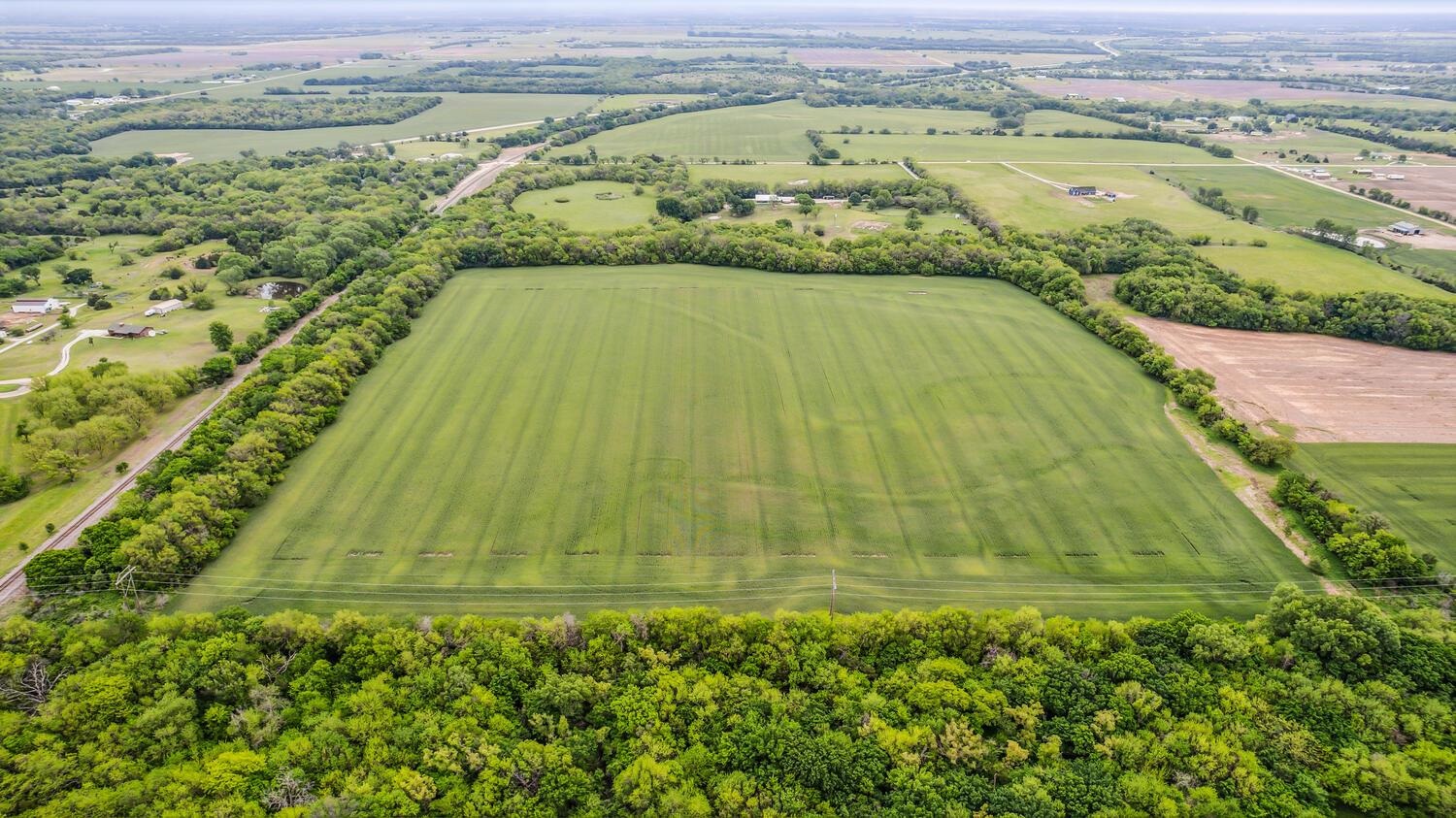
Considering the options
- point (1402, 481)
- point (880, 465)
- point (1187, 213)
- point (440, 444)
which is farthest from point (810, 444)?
point (1187, 213)

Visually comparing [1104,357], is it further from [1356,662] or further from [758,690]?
[758,690]

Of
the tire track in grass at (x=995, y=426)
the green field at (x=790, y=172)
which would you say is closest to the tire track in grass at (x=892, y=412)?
the tire track in grass at (x=995, y=426)

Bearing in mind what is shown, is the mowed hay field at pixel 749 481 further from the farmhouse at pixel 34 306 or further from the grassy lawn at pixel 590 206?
the farmhouse at pixel 34 306

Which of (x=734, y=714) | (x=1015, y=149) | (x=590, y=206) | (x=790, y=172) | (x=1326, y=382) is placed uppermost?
(x=1015, y=149)

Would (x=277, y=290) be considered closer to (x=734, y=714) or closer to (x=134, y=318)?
(x=134, y=318)

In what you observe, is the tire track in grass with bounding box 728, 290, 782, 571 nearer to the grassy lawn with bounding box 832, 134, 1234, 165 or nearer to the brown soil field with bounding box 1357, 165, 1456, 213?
the grassy lawn with bounding box 832, 134, 1234, 165

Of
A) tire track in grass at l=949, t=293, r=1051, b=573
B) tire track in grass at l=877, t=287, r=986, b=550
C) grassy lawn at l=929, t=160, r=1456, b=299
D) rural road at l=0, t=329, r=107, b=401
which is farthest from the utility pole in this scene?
grassy lawn at l=929, t=160, r=1456, b=299
